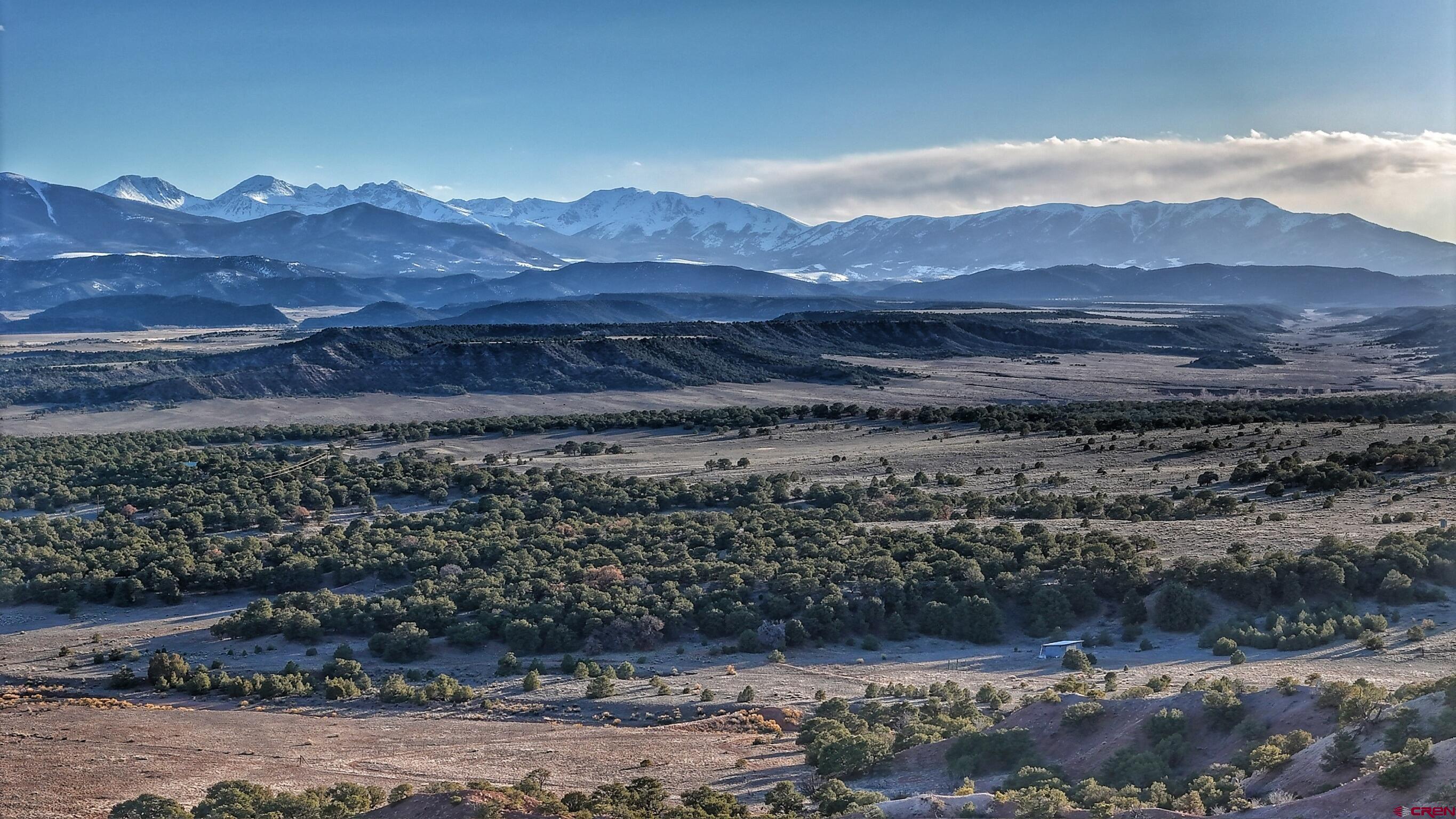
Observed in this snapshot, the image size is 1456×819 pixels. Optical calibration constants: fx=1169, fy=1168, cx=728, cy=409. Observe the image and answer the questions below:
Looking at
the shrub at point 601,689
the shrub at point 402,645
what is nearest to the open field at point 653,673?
the shrub at point 601,689

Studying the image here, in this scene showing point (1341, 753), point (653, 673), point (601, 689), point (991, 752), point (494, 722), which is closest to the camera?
point (1341, 753)

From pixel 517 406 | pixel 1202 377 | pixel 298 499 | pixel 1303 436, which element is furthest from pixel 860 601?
pixel 1202 377

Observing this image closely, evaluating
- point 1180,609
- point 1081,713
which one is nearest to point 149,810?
point 1081,713

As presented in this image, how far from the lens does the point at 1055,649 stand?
23.3m

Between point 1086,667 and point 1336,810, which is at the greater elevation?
point 1336,810

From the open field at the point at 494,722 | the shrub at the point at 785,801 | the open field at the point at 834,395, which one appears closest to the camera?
the shrub at the point at 785,801

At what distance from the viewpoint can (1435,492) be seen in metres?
34.5

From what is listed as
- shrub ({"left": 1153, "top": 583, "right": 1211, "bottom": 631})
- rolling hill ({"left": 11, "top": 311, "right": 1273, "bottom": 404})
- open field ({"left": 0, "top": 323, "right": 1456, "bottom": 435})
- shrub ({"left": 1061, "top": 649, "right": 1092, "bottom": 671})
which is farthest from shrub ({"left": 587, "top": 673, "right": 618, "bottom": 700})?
rolling hill ({"left": 11, "top": 311, "right": 1273, "bottom": 404})

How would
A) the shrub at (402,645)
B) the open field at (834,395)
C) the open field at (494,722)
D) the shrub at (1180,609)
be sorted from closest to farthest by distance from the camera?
the open field at (494,722) → the shrub at (1180,609) → the shrub at (402,645) → the open field at (834,395)

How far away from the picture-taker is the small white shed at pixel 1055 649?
23125 mm

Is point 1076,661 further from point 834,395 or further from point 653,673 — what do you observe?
point 834,395

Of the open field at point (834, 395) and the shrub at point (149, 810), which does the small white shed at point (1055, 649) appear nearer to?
the shrub at point (149, 810)

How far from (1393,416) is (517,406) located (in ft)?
177

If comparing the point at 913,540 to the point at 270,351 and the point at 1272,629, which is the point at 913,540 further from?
the point at 270,351
